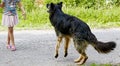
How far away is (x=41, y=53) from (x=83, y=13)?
6.35m

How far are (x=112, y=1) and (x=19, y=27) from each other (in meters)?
6.15

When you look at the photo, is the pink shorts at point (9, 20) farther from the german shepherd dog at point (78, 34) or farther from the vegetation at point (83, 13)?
the vegetation at point (83, 13)

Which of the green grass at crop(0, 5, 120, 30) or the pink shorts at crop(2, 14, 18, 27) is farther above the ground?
the pink shorts at crop(2, 14, 18, 27)

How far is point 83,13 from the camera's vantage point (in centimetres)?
1489

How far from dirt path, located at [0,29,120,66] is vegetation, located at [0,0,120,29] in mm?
1678

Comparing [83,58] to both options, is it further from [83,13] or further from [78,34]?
[83,13]

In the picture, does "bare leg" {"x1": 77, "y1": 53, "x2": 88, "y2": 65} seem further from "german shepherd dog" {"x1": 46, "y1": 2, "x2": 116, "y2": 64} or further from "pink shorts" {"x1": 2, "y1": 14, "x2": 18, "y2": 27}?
"pink shorts" {"x1": 2, "y1": 14, "x2": 18, "y2": 27}

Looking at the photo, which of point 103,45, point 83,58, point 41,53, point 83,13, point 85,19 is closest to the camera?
point 103,45

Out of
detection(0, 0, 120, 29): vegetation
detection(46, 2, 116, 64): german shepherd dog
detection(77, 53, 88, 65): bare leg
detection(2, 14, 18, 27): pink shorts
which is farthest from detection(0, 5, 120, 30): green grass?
detection(77, 53, 88, 65): bare leg

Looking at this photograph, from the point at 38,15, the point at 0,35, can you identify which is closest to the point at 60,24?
the point at 0,35

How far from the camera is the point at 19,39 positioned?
10578mm

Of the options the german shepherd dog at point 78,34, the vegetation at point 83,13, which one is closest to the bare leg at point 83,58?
the german shepherd dog at point 78,34

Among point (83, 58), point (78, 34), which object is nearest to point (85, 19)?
point (83, 58)

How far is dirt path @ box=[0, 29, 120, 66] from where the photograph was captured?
7.93 metres
